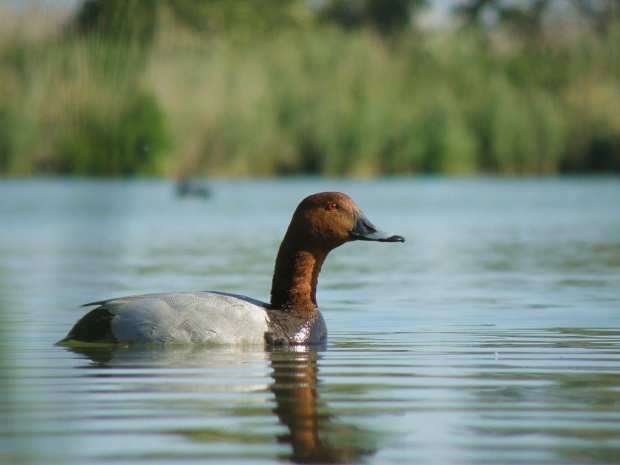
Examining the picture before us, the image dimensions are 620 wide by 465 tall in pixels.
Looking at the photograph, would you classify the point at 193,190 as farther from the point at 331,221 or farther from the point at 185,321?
the point at 185,321

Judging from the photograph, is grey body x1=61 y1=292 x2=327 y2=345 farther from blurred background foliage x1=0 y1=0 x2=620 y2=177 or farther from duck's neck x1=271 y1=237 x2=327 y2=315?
blurred background foliage x1=0 y1=0 x2=620 y2=177

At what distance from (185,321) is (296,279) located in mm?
771

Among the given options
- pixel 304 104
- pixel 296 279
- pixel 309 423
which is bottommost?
pixel 309 423

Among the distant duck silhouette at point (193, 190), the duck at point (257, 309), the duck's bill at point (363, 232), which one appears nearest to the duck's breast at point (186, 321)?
the duck at point (257, 309)

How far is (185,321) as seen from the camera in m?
7.35

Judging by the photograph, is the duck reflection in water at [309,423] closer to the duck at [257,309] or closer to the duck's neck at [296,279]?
the duck at [257,309]

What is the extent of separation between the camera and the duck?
24.1 ft

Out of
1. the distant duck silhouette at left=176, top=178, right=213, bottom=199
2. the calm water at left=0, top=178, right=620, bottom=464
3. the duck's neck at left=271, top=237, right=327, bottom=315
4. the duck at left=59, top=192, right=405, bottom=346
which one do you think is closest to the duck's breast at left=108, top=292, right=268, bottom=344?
the duck at left=59, top=192, right=405, bottom=346

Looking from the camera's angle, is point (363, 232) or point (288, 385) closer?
point (288, 385)

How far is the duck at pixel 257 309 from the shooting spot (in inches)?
289

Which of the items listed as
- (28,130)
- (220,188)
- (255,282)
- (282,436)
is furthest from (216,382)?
(220,188)

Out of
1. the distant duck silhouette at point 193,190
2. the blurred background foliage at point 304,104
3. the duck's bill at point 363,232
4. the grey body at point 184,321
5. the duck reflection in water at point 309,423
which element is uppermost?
the blurred background foliage at point 304,104

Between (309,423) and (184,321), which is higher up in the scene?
(184,321)

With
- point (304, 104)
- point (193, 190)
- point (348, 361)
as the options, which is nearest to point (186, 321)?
point (348, 361)
